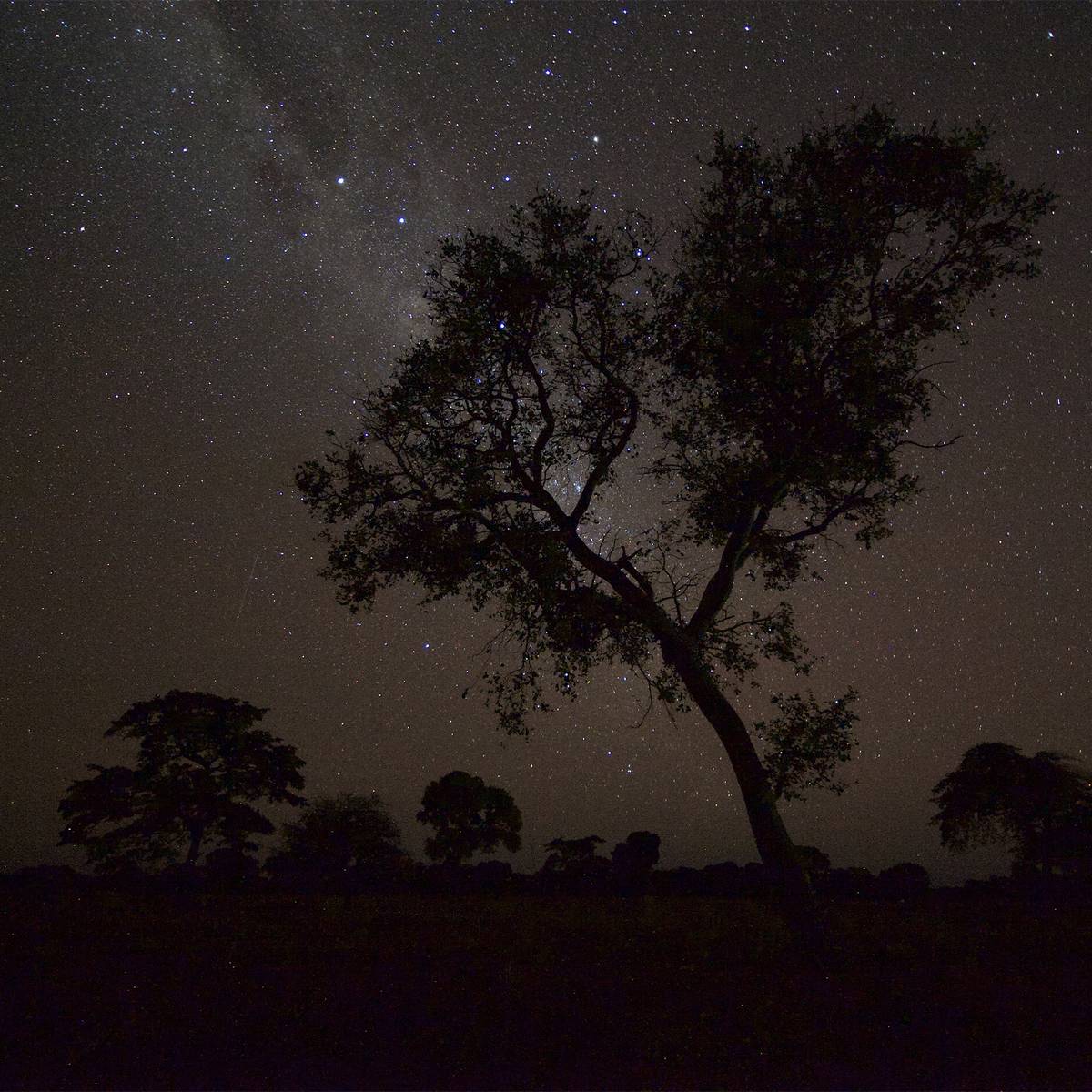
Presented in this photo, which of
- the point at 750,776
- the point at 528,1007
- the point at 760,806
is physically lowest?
the point at 528,1007

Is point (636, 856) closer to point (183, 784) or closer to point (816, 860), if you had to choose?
point (816, 860)

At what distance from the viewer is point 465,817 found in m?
47.3

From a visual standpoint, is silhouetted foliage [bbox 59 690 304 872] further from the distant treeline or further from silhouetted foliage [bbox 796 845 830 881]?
silhouetted foliage [bbox 796 845 830 881]

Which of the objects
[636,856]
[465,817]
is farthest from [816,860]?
[465,817]

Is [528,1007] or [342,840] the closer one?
[528,1007]

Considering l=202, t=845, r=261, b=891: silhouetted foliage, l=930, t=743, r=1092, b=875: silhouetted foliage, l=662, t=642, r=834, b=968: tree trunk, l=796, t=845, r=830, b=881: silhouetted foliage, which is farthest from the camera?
l=930, t=743, r=1092, b=875: silhouetted foliage

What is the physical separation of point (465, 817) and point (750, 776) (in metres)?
37.4

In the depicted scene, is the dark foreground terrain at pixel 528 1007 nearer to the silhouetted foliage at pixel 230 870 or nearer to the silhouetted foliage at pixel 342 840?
the silhouetted foliage at pixel 230 870

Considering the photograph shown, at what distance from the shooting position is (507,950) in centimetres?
1423

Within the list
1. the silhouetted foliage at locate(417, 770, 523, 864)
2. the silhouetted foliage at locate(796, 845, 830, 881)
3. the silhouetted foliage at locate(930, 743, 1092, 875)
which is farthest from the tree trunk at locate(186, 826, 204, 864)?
the silhouetted foliage at locate(930, 743, 1092, 875)

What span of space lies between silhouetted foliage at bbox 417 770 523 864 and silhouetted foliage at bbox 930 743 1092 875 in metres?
23.3

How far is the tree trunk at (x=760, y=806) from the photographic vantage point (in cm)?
1234

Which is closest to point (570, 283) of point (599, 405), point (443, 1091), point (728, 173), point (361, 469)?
point (599, 405)

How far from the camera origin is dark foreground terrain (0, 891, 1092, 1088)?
332 inches
